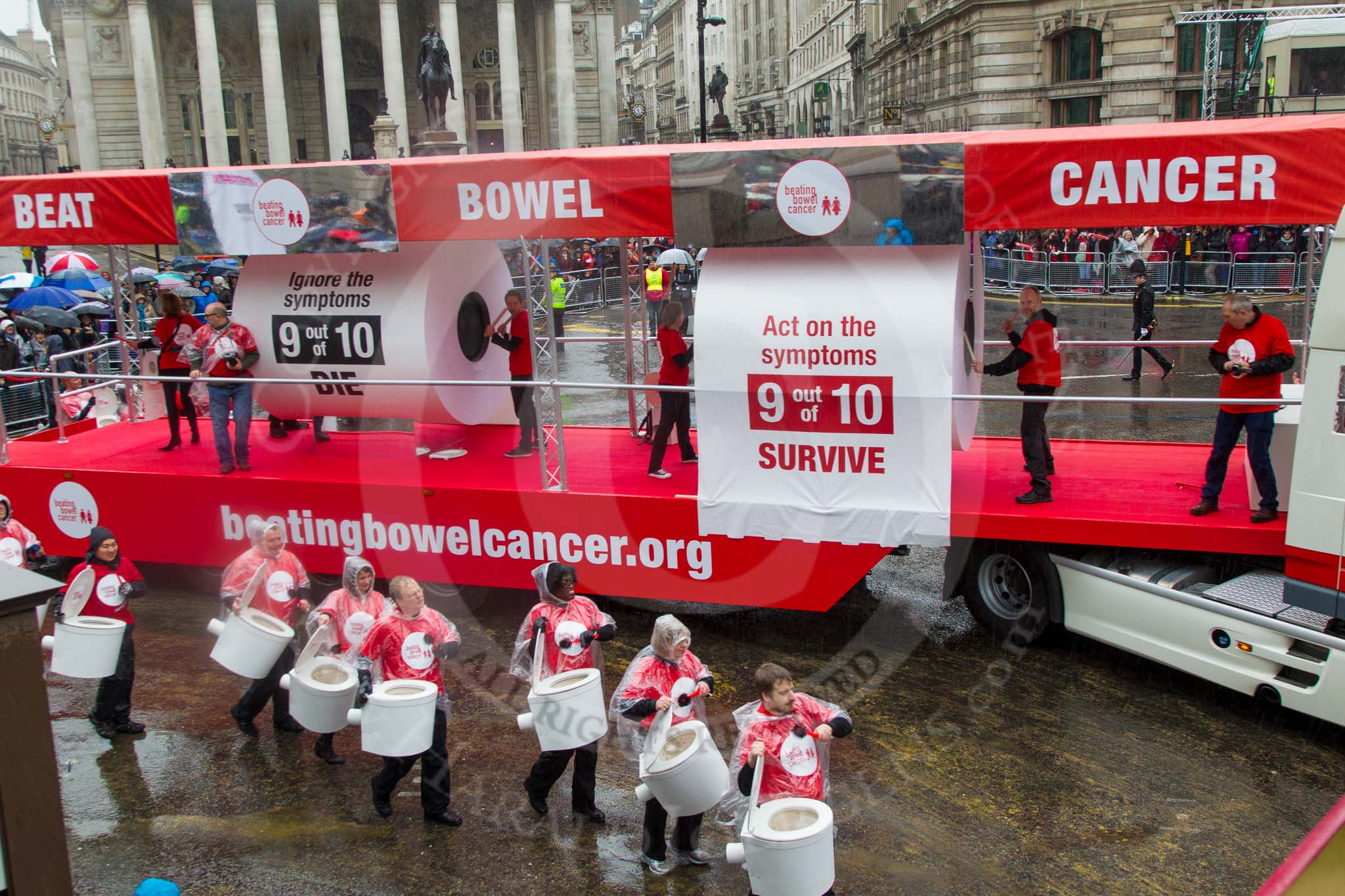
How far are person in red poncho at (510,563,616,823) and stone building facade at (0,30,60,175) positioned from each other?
132234 mm

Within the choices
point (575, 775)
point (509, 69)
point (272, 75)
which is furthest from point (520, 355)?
point (509, 69)

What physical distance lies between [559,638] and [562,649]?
0.08m

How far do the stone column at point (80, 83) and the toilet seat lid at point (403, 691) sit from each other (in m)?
72.3

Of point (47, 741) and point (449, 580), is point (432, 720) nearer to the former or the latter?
point (47, 741)

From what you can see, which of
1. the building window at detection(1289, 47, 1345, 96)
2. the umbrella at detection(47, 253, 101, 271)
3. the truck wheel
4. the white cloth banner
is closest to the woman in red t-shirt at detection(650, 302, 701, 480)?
the white cloth banner

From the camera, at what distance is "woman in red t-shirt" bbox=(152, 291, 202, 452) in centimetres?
1095

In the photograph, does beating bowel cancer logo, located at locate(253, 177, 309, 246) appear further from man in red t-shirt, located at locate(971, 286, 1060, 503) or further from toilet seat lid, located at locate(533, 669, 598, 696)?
man in red t-shirt, located at locate(971, 286, 1060, 503)

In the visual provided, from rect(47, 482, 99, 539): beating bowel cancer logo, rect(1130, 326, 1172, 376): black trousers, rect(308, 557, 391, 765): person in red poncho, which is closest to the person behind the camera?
rect(308, 557, 391, 765): person in red poncho

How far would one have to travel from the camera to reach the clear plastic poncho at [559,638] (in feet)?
20.6

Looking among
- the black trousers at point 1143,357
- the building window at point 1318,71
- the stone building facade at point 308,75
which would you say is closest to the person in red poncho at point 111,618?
the black trousers at point 1143,357

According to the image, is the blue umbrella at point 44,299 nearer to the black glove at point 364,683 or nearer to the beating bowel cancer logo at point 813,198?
the black glove at point 364,683

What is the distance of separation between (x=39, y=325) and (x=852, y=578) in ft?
62.2

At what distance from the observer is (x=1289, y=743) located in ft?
22.7

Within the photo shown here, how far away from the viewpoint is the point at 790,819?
5141 millimetres
